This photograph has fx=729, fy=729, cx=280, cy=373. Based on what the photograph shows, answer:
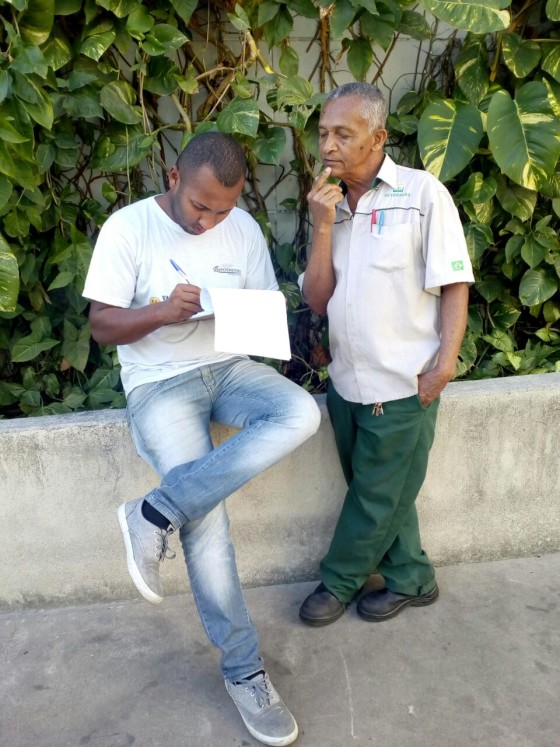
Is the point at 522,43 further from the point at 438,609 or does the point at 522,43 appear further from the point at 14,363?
the point at 14,363

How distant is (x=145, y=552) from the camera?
2123mm

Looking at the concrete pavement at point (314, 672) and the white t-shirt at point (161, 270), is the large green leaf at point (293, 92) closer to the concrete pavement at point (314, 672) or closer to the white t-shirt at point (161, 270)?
the white t-shirt at point (161, 270)

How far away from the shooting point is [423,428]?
8.06ft

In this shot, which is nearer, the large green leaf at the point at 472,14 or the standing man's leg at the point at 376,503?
the standing man's leg at the point at 376,503

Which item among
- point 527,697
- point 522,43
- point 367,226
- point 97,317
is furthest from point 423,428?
point 522,43

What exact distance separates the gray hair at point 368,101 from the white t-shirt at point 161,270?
22.3 inches

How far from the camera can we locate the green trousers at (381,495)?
2.42m

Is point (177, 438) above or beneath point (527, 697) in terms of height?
above

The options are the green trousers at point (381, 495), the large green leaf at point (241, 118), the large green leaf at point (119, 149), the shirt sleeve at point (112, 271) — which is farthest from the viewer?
the large green leaf at point (119, 149)

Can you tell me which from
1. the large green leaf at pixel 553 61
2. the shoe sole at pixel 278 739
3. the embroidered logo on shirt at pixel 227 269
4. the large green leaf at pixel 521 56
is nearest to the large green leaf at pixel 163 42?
the embroidered logo on shirt at pixel 227 269

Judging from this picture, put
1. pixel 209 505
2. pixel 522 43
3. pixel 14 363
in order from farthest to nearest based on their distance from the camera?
pixel 14 363
pixel 522 43
pixel 209 505

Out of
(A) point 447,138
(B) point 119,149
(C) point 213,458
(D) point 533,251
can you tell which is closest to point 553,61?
(A) point 447,138

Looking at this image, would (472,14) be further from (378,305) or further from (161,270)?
(161,270)

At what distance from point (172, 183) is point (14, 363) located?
1297mm
